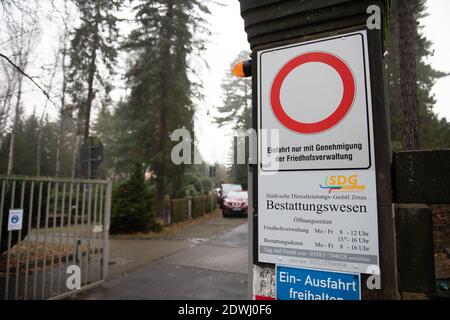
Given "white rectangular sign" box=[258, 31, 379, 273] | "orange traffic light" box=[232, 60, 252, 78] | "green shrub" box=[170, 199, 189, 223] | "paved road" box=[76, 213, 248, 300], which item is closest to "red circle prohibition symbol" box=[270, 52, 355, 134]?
"white rectangular sign" box=[258, 31, 379, 273]

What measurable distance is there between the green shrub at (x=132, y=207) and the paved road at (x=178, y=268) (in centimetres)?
113

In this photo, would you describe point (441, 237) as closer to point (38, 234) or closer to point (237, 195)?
point (38, 234)

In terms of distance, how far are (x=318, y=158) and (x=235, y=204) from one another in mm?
17033

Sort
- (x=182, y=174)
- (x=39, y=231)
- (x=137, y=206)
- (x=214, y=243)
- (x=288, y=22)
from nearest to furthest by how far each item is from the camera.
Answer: (x=288, y=22) < (x=39, y=231) < (x=214, y=243) < (x=137, y=206) < (x=182, y=174)

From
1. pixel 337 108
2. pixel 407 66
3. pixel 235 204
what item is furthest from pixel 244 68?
pixel 235 204

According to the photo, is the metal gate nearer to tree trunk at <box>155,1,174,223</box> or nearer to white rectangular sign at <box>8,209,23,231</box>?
white rectangular sign at <box>8,209,23,231</box>

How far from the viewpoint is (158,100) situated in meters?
14.4

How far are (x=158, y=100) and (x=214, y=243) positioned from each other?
299 inches

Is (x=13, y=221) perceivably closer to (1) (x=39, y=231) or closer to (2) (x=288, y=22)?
(1) (x=39, y=231)

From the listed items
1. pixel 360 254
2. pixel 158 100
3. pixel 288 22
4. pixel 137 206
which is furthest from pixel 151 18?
pixel 360 254

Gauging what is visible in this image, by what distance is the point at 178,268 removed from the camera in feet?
23.7

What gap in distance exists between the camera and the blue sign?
1.54m

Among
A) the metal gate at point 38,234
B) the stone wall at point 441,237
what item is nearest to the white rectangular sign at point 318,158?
the stone wall at point 441,237

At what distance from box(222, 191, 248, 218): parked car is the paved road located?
625 centimetres
